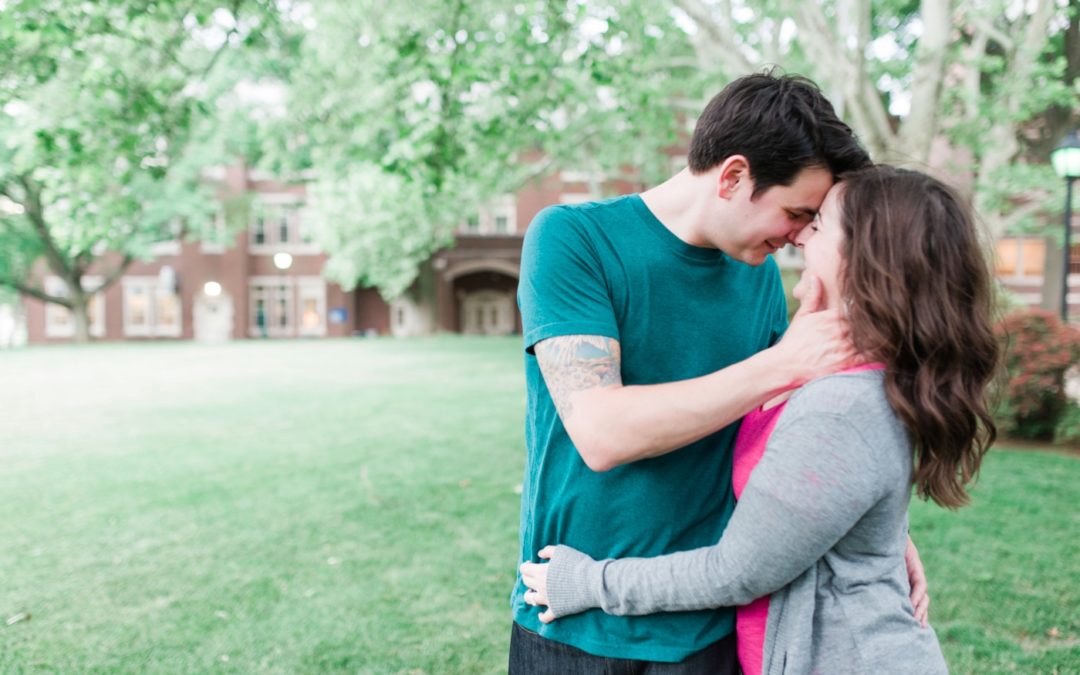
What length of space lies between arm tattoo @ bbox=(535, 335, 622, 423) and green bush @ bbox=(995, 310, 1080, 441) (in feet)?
32.0

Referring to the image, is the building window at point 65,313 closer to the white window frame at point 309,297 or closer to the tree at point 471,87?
the white window frame at point 309,297

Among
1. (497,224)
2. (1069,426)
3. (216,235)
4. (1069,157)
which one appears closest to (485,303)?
(497,224)

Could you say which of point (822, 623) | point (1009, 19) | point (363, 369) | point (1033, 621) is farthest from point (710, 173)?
point (363, 369)

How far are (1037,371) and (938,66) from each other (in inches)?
164

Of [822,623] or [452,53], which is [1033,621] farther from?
[452,53]

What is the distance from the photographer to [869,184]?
1706 mm

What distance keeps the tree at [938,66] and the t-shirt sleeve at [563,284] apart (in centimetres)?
889

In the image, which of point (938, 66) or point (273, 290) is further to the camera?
point (273, 290)

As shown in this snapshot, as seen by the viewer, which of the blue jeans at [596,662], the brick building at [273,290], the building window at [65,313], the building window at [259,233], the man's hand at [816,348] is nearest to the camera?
the man's hand at [816,348]

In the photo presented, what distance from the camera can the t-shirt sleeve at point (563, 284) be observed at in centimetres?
179

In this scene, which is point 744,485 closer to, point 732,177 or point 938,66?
point 732,177

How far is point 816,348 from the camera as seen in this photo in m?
1.63

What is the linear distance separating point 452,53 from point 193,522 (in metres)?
5.91

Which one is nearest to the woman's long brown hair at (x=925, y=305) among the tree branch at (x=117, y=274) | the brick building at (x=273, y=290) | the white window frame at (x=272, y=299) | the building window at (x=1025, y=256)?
the building window at (x=1025, y=256)
